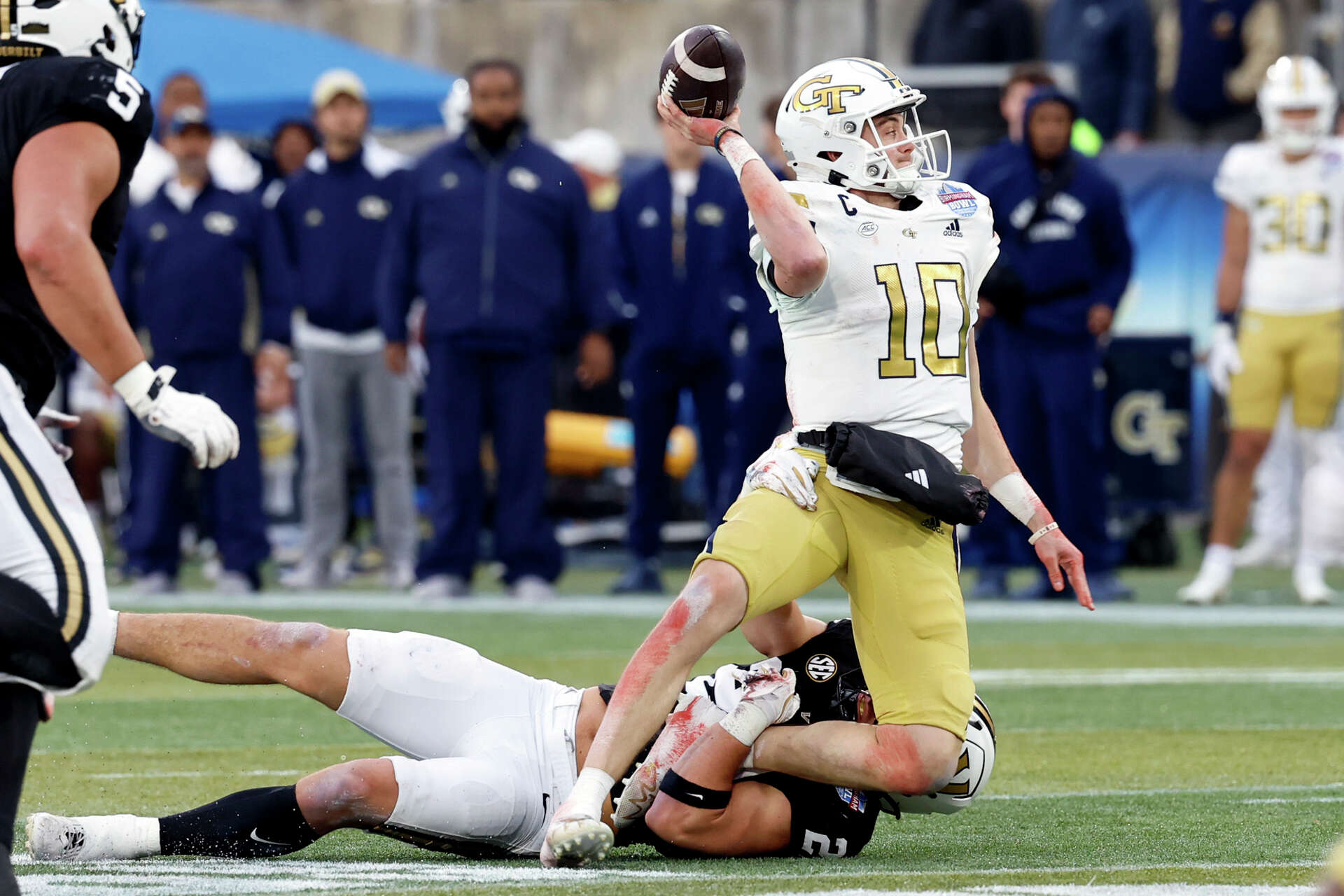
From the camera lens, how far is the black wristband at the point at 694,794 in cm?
432

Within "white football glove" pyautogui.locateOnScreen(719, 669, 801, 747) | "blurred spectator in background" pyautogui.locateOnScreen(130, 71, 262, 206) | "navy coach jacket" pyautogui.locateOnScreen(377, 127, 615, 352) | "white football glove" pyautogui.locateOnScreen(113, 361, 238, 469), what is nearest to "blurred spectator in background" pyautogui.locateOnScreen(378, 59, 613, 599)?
"navy coach jacket" pyautogui.locateOnScreen(377, 127, 615, 352)

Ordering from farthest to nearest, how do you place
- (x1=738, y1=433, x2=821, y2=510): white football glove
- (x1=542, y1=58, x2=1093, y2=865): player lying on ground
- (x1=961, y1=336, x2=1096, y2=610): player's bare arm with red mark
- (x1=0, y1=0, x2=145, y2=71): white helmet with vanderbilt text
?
(x1=961, y1=336, x2=1096, y2=610): player's bare arm with red mark → (x1=738, y1=433, x2=821, y2=510): white football glove → (x1=542, y1=58, x2=1093, y2=865): player lying on ground → (x1=0, y1=0, x2=145, y2=71): white helmet with vanderbilt text

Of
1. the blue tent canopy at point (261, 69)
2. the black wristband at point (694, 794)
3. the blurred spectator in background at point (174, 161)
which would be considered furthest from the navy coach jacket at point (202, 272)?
the black wristband at point (694, 794)

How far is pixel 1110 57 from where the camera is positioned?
610 inches

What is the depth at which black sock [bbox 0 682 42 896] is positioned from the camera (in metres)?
3.49

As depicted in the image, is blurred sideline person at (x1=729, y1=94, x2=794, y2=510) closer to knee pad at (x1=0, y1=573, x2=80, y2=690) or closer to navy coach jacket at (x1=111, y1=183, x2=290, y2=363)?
navy coach jacket at (x1=111, y1=183, x2=290, y2=363)

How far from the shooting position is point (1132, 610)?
9992 mm

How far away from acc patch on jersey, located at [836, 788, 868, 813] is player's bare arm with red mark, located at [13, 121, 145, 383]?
163 cm

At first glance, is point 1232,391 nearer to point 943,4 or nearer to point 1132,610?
point 1132,610

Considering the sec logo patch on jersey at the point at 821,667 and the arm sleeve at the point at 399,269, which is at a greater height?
the arm sleeve at the point at 399,269

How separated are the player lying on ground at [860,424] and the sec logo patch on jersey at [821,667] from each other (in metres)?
0.19

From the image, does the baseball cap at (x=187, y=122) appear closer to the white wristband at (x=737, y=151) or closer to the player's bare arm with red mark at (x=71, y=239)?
the white wristband at (x=737, y=151)

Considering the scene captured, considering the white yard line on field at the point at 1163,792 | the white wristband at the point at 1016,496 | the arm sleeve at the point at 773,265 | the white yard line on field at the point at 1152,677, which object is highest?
the arm sleeve at the point at 773,265

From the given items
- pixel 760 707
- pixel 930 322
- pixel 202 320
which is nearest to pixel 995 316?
pixel 202 320
